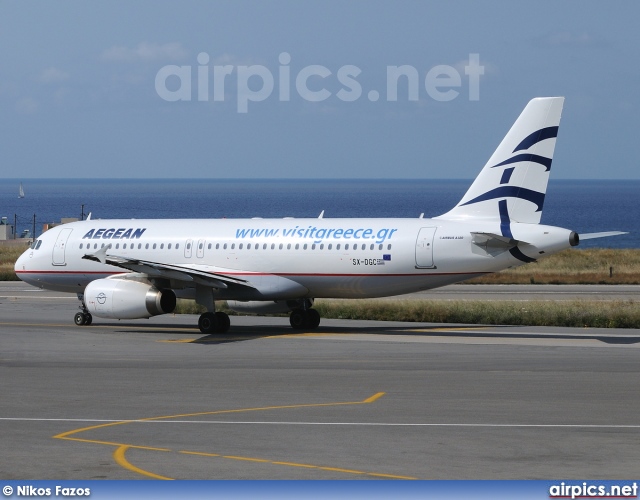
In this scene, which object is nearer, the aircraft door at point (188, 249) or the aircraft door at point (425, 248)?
the aircraft door at point (425, 248)

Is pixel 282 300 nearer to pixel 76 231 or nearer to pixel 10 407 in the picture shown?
pixel 76 231

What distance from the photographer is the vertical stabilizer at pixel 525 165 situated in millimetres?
31234

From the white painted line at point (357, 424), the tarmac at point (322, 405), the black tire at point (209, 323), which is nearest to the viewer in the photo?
the tarmac at point (322, 405)

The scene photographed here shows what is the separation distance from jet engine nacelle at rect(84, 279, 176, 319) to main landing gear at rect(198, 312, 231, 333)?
4.19 feet

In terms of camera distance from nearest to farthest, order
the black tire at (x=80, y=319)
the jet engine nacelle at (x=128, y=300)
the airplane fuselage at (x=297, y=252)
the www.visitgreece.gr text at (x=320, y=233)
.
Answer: the airplane fuselage at (x=297, y=252)
the jet engine nacelle at (x=128, y=300)
the www.visitgreece.gr text at (x=320, y=233)
the black tire at (x=80, y=319)

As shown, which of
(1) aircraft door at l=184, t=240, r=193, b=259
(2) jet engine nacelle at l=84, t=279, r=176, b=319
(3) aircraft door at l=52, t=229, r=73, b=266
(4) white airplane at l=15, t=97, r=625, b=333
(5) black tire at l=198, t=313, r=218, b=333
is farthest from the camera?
(3) aircraft door at l=52, t=229, r=73, b=266

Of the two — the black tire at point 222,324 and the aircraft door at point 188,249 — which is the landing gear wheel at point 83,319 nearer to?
the aircraft door at point 188,249

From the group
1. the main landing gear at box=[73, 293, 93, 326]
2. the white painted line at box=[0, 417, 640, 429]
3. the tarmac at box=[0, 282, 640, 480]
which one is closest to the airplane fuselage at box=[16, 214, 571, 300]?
the main landing gear at box=[73, 293, 93, 326]

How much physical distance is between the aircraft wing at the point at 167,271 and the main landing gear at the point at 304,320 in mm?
2314

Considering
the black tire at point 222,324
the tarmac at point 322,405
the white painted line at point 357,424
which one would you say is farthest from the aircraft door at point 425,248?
the white painted line at point 357,424

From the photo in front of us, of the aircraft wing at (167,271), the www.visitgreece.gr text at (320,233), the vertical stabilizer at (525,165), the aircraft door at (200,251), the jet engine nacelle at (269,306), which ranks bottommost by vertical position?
the jet engine nacelle at (269,306)

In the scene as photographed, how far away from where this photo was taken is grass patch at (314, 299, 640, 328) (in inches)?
1401

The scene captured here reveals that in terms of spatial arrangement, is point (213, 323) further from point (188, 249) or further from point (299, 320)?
point (188, 249)

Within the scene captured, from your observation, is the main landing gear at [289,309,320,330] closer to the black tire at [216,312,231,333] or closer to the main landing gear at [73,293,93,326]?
the black tire at [216,312,231,333]
